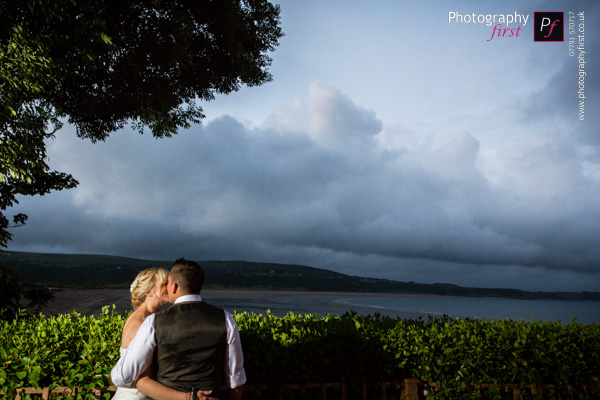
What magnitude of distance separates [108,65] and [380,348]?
14091 mm

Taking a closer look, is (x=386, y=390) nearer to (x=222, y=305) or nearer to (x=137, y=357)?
(x=137, y=357)

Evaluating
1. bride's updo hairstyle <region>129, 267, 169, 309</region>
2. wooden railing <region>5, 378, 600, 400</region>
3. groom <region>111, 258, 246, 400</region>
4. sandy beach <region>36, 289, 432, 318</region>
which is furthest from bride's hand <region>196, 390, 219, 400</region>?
sandy beach <region>36, 289, 432, 318</region>

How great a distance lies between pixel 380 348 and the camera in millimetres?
5641

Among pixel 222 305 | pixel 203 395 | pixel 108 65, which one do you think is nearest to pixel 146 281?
pixel 203 395

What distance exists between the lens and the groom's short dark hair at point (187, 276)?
→ 123 inches

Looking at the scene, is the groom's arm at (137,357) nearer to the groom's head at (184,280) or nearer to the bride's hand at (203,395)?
the groom's head at (184,280)

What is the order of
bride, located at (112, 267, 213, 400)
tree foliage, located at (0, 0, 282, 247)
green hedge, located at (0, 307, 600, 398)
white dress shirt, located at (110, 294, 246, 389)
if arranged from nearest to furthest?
white dress shirt, located at (110, 294, 246, 389) < bride, located at (112, 267, 213, 400) < green hedge, located at (0, 307, 600, 398) < tree foliage, located at (0, 0, 282, 247)

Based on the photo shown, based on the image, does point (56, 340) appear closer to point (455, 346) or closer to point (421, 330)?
point (421, 330)

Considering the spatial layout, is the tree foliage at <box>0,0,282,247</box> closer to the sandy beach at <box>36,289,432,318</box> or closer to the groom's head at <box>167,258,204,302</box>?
the groom's head at <box>167,258,204,302</box>

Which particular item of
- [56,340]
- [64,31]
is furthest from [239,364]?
[64,31]

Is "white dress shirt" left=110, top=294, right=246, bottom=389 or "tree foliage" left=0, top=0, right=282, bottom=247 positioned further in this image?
"tree foliage" left=0, top=0, right=282, bottom=247

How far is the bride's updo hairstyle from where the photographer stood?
12.4ft

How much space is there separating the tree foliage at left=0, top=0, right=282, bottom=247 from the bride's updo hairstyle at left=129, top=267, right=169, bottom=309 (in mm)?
7942

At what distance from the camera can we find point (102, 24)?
11094 millimetres
